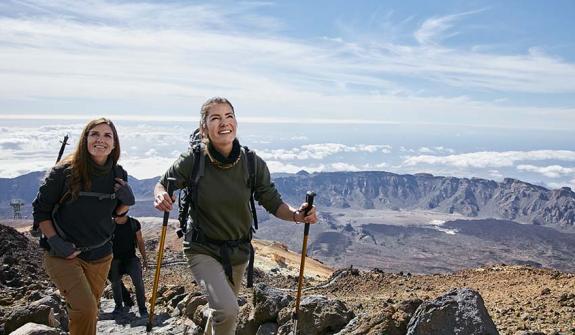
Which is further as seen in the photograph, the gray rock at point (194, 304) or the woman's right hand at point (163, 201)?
the gray rock at point (194, 304)

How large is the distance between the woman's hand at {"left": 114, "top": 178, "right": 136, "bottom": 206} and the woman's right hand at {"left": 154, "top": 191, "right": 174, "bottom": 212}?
0.62 metres

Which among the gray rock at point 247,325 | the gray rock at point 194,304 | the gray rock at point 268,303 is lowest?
the gray rock at point 194,304

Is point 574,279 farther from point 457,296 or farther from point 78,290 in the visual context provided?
point 78,290

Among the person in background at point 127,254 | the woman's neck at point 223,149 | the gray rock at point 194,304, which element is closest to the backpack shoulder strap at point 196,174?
the woman's neck at point 223,149

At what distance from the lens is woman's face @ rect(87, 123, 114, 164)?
5918mm

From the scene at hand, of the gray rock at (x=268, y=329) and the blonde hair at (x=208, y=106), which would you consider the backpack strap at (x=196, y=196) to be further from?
the gray rock at (x=268, y=329)

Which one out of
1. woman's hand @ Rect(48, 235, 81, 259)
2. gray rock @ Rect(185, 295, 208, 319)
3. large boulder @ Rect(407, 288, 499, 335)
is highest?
woman's hand @ Rect(48, 235, 81, 259)

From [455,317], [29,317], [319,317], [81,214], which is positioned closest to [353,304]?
[319,317]

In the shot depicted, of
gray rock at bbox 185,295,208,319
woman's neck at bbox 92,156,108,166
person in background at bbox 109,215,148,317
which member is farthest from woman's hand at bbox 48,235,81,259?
person in background at bbox 109,215,148,317

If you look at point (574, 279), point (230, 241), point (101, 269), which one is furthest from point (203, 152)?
point (574, 279)

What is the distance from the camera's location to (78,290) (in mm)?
5852

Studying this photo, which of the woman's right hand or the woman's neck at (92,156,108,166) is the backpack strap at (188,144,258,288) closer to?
the woman's right hand

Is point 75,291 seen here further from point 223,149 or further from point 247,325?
point 247,325

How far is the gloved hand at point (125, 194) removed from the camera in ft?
19.9
